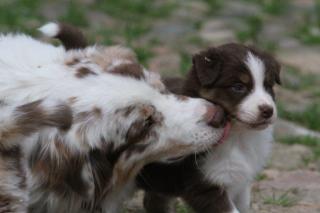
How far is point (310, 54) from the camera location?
13078 millimetres

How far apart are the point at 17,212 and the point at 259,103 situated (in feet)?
5.98

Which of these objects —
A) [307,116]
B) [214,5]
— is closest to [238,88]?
[307,116]

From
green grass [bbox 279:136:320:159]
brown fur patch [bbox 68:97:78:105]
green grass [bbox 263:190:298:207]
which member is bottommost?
green grass [bbox 279:136:320:159]

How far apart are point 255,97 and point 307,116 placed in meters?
4.07

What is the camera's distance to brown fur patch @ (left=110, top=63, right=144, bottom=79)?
5922mm

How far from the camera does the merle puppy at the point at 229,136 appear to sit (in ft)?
20.4

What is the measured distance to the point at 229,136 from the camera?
6.40 meters

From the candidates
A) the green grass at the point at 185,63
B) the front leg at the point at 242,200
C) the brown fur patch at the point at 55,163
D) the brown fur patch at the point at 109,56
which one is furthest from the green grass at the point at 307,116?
the brown fur patch at the point at 55,163

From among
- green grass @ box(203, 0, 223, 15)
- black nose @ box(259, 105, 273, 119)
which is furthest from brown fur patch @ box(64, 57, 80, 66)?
green grass @ box(203, 0, 223, 15)

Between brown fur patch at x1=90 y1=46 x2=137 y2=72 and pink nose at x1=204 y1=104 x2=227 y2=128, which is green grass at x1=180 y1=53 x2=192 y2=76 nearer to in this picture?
brown fur patch at x1=90 y1=46 x2=137 y2=72

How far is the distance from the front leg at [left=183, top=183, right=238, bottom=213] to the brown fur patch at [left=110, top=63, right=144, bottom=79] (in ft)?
3.04

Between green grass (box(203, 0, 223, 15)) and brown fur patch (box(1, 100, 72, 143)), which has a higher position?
brown fur patch (box(1, 100, 72, 143))

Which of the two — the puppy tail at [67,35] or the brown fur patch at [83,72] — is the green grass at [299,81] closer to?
the puppy tail at [67,35]

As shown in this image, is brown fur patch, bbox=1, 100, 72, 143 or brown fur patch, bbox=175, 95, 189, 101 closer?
brown fur patch, bbox=1, 100, 72, 143
